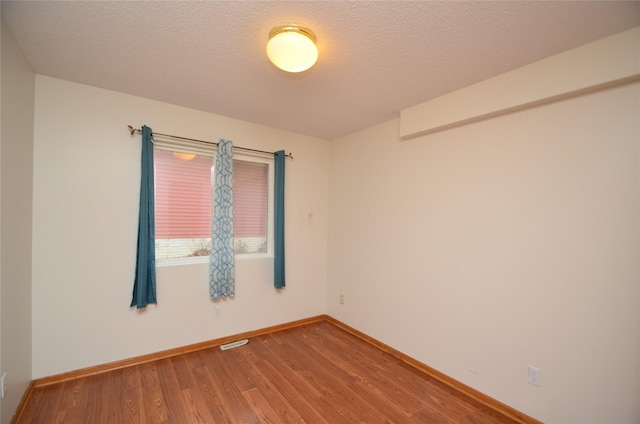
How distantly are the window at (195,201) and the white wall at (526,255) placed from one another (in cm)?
154

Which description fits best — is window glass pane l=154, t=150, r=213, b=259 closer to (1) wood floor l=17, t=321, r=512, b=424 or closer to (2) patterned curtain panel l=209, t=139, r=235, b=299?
(2) patterned curtain panel l=209, t=139, r=235, b=299

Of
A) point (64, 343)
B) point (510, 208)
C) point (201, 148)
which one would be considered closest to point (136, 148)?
point (201, 148)

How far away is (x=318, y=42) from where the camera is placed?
1588mm

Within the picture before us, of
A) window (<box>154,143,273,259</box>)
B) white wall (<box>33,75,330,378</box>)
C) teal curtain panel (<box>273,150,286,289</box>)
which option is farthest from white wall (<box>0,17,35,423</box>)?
teal curtain panel (<box>273,150,286,289</box>)

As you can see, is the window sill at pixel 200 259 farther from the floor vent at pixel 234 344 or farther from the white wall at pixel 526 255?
the white wall at pixel 526 255

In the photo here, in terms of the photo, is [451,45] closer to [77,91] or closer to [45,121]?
[77,91]

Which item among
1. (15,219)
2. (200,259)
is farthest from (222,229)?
(15,219)

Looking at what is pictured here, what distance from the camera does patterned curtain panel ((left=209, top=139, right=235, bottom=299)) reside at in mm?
2725

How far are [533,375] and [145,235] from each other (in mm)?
3212

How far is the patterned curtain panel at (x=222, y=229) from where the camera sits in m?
2.72

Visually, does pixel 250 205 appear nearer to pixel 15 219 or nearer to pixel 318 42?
pixel 15 219

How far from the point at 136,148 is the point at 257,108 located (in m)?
1.18

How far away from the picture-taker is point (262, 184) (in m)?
3.25

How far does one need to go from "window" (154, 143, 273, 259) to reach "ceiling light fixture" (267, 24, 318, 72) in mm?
1649
